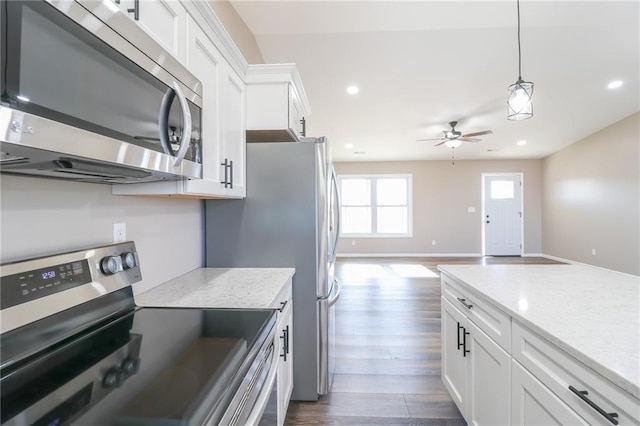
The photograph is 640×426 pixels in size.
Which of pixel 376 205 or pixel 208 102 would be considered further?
pixel 376 205

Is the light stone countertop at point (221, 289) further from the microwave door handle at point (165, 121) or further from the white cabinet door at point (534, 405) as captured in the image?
the white cabinet door at point (534, 405)

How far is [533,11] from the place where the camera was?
280cm

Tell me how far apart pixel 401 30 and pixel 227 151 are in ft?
8.61

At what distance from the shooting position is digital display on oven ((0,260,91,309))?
0.76m

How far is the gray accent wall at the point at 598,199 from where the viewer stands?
16.0ft

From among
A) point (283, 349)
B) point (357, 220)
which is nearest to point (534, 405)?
point (283, 349)

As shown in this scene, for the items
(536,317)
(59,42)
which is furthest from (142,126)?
(536,317)

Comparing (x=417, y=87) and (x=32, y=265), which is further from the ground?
(x=417, y=87)

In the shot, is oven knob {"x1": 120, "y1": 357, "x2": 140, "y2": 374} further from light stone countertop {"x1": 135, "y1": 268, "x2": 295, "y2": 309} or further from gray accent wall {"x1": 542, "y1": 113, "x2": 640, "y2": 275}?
gray accent wall {"x1": 542, "y1": 113, "x2": 640, "y2": 275}

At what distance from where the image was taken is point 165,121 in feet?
3.14

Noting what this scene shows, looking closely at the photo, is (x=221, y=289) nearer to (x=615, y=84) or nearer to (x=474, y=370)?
(x=474, y=370)

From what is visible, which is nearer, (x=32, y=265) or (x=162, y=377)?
(x=162, y=377)

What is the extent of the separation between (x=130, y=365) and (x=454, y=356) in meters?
1.72

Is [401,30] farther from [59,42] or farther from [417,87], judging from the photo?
[59,42]
